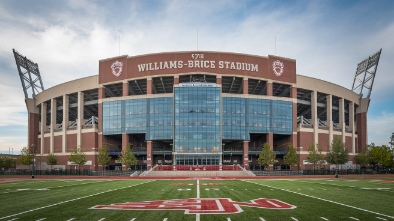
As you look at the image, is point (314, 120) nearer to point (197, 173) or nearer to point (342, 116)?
point (342, 116)

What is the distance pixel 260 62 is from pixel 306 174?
34146 mm

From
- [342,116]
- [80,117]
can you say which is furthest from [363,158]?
[80,117]

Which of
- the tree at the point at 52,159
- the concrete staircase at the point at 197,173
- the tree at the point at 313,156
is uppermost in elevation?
the tree at the point at 313,156

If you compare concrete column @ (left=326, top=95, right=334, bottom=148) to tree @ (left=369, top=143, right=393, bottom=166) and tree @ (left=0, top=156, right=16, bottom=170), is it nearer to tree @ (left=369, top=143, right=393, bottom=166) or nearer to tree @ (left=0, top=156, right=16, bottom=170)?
Result: tree @ (left=369, top=143, right=393, bottom=166)

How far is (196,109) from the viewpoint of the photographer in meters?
97.1

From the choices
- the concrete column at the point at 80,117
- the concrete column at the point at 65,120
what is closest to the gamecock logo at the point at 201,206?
the concrete column at the point at 80,117

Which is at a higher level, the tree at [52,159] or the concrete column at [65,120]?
the concrete column at [65,120]

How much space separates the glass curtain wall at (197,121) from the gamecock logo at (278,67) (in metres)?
17.6

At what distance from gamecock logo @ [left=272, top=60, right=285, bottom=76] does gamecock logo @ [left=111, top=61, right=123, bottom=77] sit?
4188 centimetres

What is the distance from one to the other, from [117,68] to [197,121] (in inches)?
1062

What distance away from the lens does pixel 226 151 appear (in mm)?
100125

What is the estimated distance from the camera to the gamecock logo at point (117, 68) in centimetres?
10212

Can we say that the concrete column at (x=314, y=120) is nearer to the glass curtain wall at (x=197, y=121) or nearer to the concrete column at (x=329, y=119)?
the concrete column at (x=329, y=119)

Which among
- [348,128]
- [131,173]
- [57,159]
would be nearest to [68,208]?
[131,173]
